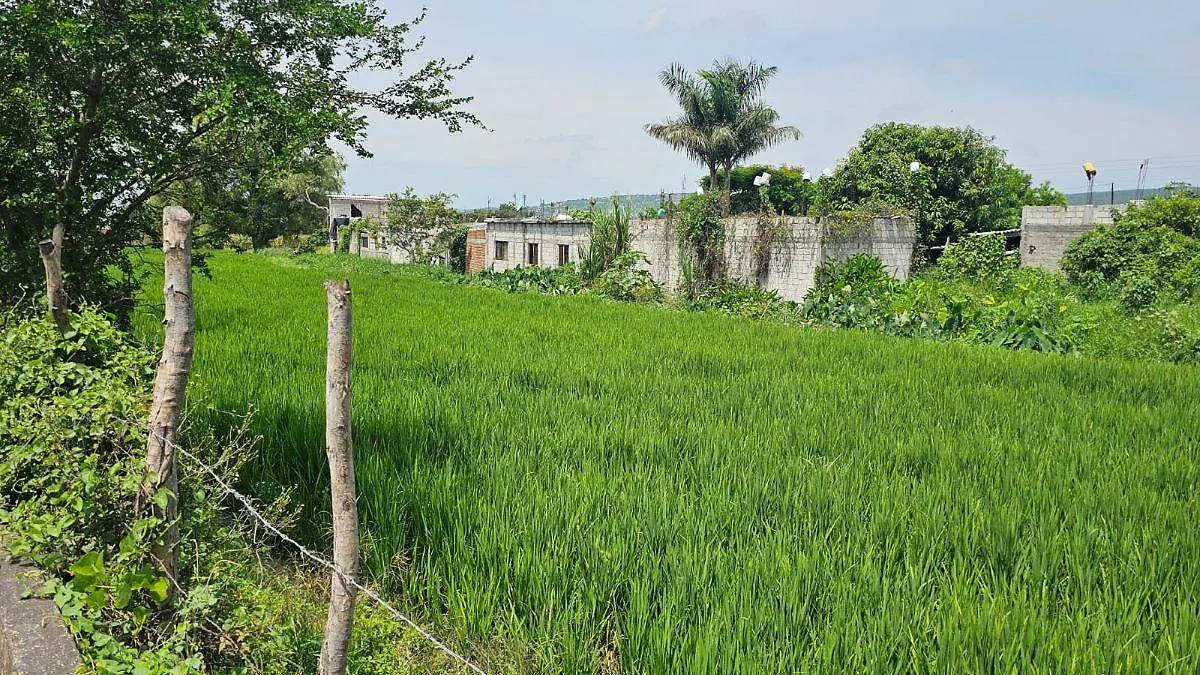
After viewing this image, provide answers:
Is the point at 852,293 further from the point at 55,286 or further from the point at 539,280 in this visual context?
Answer: the point at 55,286

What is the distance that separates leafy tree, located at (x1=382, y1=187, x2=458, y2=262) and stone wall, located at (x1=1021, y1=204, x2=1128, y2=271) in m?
18.5

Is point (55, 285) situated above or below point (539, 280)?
above

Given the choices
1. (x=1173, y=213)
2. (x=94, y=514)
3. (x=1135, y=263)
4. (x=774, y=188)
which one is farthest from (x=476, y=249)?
(x=94, y=514)

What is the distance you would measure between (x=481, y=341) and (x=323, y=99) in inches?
157

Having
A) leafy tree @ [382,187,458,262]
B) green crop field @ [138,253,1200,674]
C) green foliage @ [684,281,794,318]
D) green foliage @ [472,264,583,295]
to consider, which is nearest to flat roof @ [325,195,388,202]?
leafy tree @ [382,187,458,262]

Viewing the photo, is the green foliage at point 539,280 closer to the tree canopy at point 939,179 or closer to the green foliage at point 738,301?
the green foliage at point 738,301

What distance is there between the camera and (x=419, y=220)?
28281mm

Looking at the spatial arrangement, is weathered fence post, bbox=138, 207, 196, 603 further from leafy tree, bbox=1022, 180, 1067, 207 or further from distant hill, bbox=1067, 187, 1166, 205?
leafy tree, bbox=1022, 180, 1067, 207

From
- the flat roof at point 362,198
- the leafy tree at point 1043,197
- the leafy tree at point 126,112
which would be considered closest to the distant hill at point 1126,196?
the leafy tree at point 1043,197

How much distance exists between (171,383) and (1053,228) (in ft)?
59.8

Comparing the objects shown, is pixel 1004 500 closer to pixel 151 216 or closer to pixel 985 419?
pixel 985 419

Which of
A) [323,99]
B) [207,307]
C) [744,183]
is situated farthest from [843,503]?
[744,183]

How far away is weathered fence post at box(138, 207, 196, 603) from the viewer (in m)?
2.40

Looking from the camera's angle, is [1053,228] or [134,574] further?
[1053,228]
